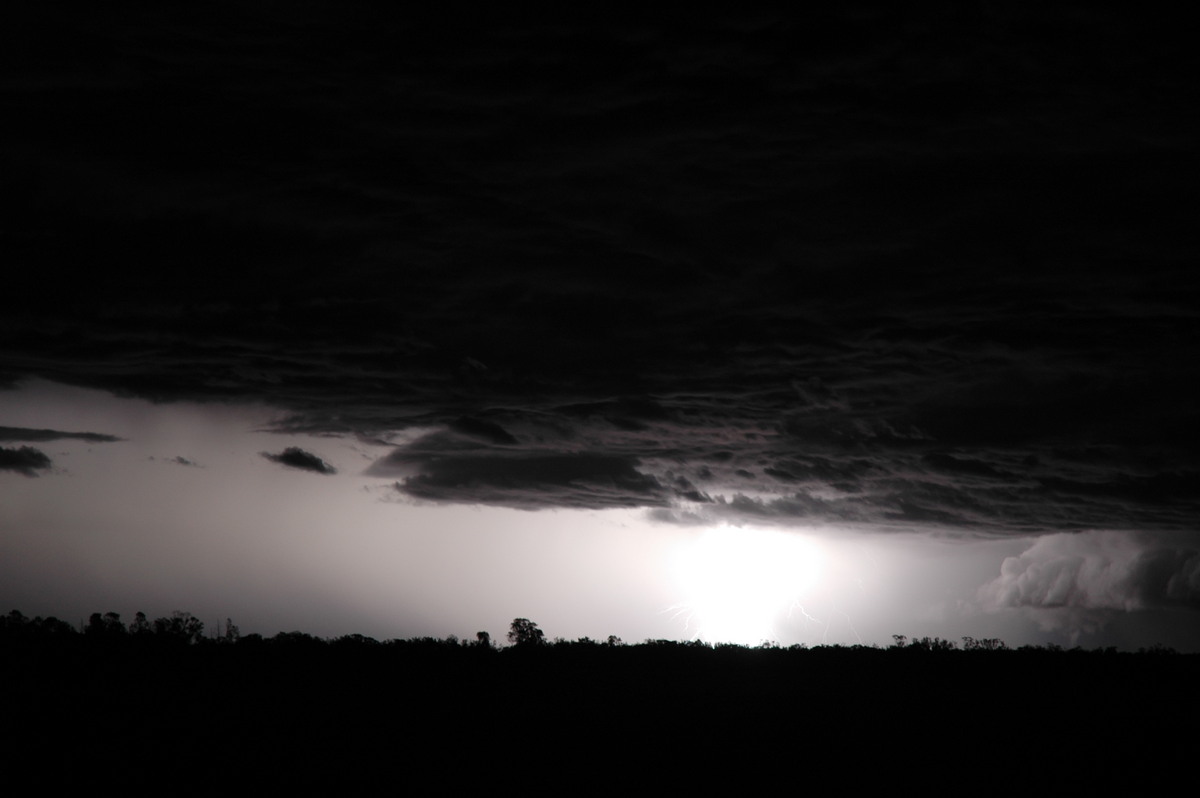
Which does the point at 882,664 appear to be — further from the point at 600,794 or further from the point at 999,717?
the point at 600,794

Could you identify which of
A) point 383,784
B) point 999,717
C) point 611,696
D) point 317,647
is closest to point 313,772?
point 383,784

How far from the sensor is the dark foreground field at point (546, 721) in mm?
21969

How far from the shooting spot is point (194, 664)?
114ft

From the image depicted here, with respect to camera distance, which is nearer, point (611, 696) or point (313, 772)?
point (313, 772)

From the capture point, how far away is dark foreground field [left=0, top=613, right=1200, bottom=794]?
2197 centimetres

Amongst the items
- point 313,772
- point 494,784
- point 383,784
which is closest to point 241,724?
point 313,772

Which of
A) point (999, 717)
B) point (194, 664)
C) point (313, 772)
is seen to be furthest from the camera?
point (194, 664)

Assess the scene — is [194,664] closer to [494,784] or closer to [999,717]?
[494,784]

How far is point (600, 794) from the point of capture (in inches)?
814

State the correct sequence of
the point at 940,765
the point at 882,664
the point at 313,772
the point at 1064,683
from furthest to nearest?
the point at 882,664, the point at 1064,683, the point at 940,765, the point at 313,772

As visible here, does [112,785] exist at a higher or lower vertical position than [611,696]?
lower

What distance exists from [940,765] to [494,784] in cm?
1210

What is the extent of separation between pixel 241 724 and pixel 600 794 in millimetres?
11250

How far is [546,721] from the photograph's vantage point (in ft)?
92.1
